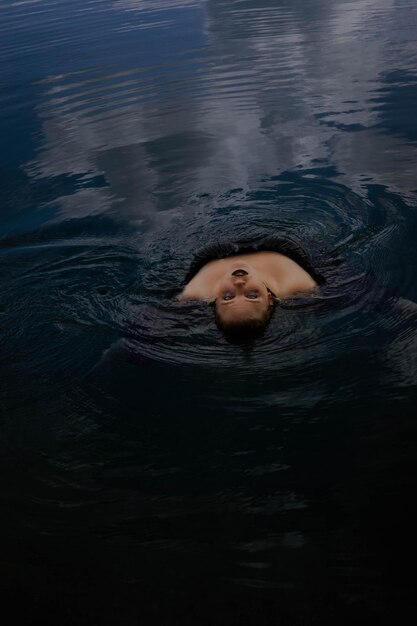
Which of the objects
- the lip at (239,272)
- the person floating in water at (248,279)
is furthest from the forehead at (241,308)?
the lip at (239,272)

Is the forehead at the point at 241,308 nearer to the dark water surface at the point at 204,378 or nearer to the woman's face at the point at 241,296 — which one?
the woman's face at the point at 241,296

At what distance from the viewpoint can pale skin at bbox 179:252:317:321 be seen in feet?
19.0

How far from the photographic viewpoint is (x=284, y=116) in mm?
12180

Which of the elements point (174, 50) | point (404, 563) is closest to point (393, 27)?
point (174, 50)

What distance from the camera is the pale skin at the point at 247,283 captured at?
580 centimetres

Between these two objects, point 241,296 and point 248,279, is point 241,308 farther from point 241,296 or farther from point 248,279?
point 248,279

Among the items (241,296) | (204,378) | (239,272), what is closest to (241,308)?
(241,296)

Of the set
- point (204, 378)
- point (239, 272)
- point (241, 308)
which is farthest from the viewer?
point (239, 272)

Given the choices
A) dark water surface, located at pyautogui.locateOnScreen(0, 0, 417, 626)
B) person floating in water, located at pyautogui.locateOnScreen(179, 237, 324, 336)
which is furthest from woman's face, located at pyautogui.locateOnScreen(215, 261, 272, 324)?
dark water surface, located at pyautogui.locateOnScreen(0, 0, 417, 626)

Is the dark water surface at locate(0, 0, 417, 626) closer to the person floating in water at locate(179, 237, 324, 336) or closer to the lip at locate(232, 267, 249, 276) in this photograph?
the person floating in water at locate(179, 237, 324, 336)

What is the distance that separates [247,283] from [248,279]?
0.15 ft

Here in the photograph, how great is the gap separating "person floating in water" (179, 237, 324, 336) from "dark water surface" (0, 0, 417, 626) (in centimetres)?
20

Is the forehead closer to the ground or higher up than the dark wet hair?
higher up

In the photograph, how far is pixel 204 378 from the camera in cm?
536
